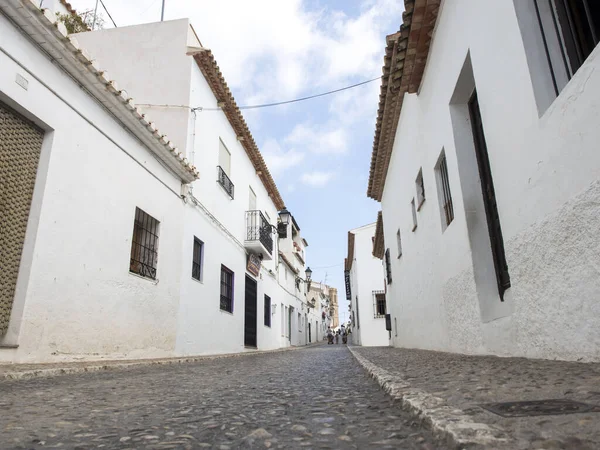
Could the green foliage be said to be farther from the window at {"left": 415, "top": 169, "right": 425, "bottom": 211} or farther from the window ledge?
the window at {"left": 415, "top": 169, "right": 425, "bottom": 211}

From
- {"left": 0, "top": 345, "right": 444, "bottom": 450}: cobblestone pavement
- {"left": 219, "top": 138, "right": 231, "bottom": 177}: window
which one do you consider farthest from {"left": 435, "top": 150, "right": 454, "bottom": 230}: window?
{"left": 219, "top": 138, "right": 231, "bottom": 177}: window

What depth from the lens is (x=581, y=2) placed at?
315cm

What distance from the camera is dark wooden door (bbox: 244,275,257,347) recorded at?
14.0m

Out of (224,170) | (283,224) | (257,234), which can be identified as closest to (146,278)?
(224,170)

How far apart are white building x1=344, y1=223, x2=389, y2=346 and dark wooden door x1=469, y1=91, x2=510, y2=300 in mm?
16952

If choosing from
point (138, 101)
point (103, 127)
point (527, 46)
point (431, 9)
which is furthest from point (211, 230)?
point (527, 46)

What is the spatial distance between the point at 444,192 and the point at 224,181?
6879 mm

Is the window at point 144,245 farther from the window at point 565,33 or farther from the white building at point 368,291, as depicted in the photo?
the white building at point 368,291

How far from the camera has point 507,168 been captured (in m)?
3.74

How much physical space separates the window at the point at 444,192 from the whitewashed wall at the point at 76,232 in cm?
482

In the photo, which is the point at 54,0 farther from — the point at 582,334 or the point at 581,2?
the point at 582,334

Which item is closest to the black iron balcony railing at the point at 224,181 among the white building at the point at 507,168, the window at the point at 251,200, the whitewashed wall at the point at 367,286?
the window at the point at 251,200

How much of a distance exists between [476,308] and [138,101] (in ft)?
28.5

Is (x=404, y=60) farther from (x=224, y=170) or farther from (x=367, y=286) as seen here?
(x=367, y=286)
